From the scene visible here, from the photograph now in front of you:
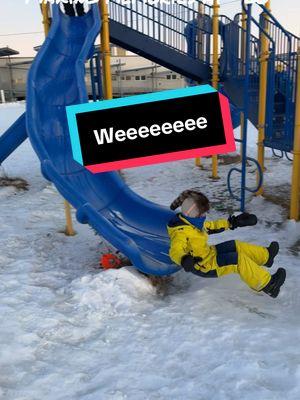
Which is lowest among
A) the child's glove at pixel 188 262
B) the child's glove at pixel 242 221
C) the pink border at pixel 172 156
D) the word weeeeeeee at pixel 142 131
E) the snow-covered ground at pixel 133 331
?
the snow-covered ground at pixel 133 331

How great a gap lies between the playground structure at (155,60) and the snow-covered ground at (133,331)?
39 centimetres

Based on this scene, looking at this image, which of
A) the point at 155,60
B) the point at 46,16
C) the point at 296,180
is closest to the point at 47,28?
the point at 46,16

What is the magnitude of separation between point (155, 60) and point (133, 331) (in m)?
5.71

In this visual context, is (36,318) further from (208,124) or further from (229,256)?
(208,124)

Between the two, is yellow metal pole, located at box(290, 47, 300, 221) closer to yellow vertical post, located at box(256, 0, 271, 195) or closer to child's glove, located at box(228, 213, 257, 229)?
yellow vertical post, located at box(256, 0, 271, 195)

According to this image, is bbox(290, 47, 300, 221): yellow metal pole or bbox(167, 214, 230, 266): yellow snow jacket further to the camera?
bbox(290, 47, 300, 221): yellow metal pole

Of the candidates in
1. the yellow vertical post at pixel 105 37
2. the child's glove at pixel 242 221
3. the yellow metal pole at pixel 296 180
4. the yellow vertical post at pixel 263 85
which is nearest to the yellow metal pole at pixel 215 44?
the yellow vertical post at pixel 263 85

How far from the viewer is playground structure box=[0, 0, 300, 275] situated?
12.3ft

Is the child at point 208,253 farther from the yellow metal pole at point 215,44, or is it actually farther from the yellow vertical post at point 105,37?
the yellow metal pole at point 215,44

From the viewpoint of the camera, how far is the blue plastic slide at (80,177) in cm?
324

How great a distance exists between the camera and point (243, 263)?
299 centimetres

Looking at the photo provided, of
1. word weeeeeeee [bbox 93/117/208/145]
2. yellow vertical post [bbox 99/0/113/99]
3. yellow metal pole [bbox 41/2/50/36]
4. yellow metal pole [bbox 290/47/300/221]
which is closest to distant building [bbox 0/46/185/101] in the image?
yellow vertical post [bbox 99/0/113/99]

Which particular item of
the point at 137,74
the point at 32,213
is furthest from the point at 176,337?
the point at 137,74

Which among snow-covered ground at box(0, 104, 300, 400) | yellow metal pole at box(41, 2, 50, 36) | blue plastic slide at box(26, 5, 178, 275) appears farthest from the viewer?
yellow metal pole at box(41, 2, 50, 36)
